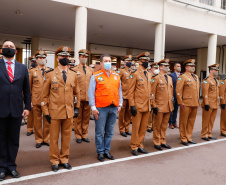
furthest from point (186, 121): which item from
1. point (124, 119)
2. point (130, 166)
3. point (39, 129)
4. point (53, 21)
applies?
point (53, 21)

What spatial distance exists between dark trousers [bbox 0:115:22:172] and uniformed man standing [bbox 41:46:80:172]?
510 mm

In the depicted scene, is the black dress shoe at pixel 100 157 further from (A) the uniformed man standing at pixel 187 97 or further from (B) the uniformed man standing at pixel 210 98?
(B) the uniformed man standing at pixel 210 98

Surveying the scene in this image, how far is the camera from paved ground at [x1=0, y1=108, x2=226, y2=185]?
3340mm

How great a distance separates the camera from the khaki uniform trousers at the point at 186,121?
5.33 meters

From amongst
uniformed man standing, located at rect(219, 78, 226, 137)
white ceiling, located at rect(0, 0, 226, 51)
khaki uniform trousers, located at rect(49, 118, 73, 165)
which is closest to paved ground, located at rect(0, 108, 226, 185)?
khaki uniform trousers, located at rect(49, 118, 73, 165)

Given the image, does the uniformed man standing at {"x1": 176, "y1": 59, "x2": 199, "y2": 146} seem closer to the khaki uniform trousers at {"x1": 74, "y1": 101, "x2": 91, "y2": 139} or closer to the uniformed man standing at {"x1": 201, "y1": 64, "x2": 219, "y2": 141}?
the uniformed man standing at {"x1": 201, "y1": 64, "x2": 219, "y2": 141}

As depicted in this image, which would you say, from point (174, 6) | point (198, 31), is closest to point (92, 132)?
point (174, 6)

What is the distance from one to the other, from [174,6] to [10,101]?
32.8ft

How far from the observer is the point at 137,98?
453 centimetres

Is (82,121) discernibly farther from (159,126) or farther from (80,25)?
(80,25)

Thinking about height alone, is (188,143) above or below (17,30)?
below

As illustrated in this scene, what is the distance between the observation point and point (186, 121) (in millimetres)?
5355

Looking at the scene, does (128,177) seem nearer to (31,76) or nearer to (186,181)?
(186,181)

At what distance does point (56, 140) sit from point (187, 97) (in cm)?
330
